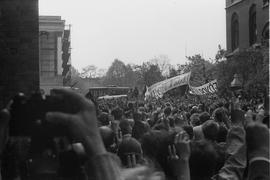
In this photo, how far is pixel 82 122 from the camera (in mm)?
1854

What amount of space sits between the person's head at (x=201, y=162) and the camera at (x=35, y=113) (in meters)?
2.16

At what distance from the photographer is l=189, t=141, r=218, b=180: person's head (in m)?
4.12

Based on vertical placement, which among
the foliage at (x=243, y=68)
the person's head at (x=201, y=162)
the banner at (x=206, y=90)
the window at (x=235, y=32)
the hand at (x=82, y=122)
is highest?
the window at (x=235, y=32)

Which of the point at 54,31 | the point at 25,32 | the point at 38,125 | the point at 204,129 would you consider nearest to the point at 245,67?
the point at 54,31

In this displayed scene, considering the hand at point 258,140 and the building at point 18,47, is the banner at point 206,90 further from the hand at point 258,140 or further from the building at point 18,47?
the hand at point 258,140

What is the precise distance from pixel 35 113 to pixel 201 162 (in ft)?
7.37

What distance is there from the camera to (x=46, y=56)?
20016mm

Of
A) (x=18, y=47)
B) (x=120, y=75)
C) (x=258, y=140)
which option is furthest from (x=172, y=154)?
(x=120, y=75)

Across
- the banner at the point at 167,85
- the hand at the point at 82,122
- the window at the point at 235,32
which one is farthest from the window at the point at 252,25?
the hand at the point at 82,122

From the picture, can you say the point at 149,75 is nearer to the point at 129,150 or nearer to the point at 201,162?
the point at 201,162

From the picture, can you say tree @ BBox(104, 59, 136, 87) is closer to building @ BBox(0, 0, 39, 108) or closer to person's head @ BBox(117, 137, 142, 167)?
building @ BBox(0, 0, 39, 108)

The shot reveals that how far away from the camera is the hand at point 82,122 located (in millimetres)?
1847

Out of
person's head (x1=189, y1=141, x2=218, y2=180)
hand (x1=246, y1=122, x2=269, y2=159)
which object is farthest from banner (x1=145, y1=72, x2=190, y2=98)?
hand (x1=246, y1=122, x2=269, y2=159)

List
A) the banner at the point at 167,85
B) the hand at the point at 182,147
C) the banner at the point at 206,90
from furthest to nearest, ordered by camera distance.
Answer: the banner at the point at 167,85, the banner at the point at 206,90, the hand at the point at 182,147
